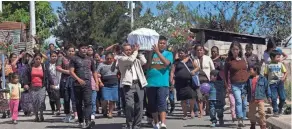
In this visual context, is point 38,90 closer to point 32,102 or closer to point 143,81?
point 32,102

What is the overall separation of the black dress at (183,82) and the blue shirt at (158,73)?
7.82 ft

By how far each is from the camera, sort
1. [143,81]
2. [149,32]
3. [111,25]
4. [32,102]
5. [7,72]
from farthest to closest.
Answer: [111,25]
[7,72]
[32,102]
[149,32]
[143,81]

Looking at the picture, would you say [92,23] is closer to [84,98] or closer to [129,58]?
[84,98]

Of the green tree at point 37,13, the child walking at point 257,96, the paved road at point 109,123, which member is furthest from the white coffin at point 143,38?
the green tree at point 37,13

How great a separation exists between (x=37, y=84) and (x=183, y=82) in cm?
307

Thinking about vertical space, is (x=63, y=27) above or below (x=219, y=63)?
above

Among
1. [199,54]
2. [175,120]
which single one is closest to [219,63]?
[199,54]

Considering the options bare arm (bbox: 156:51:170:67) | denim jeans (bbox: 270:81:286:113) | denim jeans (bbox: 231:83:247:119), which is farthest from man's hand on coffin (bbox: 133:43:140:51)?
denim jeans (bbox: 270:81:286:113)

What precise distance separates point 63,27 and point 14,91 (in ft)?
152

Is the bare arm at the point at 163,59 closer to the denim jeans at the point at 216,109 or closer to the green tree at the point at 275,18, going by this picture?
the denim jeans at the point at 216,109

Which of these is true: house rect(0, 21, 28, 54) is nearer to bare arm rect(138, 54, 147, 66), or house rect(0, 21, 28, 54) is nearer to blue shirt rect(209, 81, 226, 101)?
blue shirt rect(209, 81, 226, 101)

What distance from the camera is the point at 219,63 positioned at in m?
14.0

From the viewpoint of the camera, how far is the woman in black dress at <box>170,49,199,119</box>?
1361 cm

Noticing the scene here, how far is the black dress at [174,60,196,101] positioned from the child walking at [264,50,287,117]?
1.63 m
